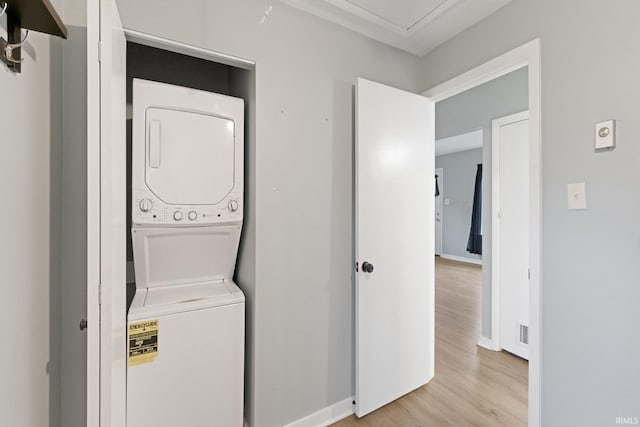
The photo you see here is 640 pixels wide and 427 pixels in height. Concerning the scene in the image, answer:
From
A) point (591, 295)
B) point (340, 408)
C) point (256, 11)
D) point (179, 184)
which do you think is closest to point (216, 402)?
point (340, 408)

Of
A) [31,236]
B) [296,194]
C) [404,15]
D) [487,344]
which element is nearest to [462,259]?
[487,344]

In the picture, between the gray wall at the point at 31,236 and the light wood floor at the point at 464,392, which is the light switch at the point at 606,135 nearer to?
the light wood floor at the point at 464,392

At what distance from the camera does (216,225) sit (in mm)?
1500

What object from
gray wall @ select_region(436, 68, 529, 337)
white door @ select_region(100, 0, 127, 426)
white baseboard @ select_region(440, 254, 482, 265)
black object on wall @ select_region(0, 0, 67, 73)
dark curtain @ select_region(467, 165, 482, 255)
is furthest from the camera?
white baseboard @ select_region(440, 254, 482, 265)

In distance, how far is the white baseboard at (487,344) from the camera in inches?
100

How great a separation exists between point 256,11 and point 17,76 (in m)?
1.10

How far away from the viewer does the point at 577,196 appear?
126 cm

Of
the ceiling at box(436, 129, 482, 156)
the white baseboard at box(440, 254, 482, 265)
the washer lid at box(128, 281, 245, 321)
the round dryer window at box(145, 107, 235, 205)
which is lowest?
the white baseboard at box(440, 254, 482, 265)

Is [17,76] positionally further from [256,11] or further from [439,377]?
[439,377]

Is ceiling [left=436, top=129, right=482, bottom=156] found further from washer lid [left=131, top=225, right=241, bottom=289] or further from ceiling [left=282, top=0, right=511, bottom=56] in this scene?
washer lid [left=131, top=225, right=241, bottom=289]

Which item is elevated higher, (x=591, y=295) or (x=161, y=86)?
(x=161, y=86)

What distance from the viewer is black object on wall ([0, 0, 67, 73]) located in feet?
2.26

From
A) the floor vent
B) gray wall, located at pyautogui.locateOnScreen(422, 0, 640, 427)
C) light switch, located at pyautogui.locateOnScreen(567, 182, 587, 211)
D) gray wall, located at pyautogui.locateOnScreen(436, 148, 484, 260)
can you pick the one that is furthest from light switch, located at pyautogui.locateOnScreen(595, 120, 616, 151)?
gray wall, located at pyautogui.locateOnScreen(436, 148, 484, 260)

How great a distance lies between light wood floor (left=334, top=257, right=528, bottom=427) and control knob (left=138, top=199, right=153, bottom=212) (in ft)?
5.45
